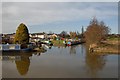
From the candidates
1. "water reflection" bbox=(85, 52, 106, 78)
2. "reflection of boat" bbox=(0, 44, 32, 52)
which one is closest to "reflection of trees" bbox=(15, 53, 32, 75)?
"water reflection" bbox=(85, 52, 106, 78)

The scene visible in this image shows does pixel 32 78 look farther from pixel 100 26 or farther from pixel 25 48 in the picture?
pixel 100 26

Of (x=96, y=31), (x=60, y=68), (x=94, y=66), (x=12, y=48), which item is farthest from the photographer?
(x=96, y=31)

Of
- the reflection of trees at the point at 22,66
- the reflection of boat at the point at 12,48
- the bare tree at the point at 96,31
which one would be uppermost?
the bare tree at the point at 96,31

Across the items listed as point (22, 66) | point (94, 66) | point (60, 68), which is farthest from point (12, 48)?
point (94, 66)

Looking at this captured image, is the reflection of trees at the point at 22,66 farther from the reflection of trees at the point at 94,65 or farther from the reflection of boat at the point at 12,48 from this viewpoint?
the reflection of boat at the point at 12,48

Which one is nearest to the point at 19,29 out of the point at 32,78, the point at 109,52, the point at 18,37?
the point at 18,37

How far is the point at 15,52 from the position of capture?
28.6 metres

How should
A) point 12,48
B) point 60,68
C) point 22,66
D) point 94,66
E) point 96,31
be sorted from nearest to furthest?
point 60,68, point 94,66, point 22,66, point 12,48, point 96,31

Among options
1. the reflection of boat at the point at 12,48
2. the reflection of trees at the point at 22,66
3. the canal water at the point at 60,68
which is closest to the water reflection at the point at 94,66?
the canal water at the point at 60,68

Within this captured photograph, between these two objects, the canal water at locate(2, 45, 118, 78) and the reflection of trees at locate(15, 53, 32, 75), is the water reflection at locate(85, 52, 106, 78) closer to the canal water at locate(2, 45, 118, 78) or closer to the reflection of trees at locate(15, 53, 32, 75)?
the canal water at locate(2, 45, 118, 78)

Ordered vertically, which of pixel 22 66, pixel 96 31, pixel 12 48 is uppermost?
pixel 96 31

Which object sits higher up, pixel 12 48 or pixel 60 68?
pixel 12 48

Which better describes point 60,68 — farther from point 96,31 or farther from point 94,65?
point 96,31

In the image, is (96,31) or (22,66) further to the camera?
(96,31)
